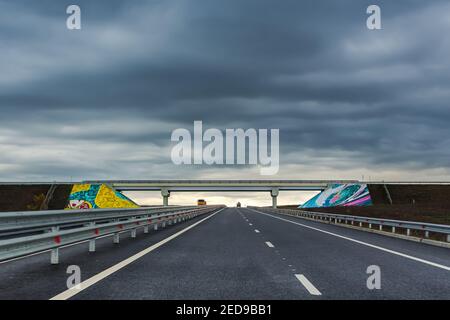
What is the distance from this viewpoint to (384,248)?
50.5ft

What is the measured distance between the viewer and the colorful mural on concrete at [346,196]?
8788 centimetres

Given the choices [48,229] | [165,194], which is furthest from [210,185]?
[48,229]

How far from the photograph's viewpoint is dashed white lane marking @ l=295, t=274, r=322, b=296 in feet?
25.1

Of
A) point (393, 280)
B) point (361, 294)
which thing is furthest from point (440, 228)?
point (361, 294)

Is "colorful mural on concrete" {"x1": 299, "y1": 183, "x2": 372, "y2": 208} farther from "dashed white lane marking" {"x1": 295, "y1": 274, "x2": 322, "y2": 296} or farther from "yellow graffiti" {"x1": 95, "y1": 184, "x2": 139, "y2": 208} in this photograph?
"dashed white lane marking" {"x1": 295, "y1": 274, "x2": 322, "y2": 296}

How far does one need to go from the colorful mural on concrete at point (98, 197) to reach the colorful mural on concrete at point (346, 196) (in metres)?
37.3

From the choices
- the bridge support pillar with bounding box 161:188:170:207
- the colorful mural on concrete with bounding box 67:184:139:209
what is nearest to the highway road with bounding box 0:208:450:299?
the colorful mural on concrete with bounding box 67:184:139:209

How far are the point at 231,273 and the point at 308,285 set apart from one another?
191 cm

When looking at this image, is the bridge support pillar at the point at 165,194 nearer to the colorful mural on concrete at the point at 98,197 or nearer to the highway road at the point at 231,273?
the colorful mural on concrete at the point at 98,197

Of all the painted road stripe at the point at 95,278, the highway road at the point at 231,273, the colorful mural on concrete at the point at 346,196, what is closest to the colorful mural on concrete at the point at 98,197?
the colorful mural on concrete at the point at 346,196

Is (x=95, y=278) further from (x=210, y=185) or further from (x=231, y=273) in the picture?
(x=210, y=185)

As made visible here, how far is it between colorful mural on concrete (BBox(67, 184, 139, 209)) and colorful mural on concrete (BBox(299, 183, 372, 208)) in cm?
3734

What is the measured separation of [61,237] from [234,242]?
7684 millimetres
